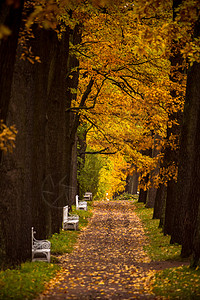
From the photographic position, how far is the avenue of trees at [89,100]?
347 inches

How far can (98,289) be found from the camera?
394 inches

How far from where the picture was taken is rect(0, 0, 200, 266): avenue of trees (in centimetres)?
882

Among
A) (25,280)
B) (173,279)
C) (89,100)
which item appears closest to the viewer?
(25,280)

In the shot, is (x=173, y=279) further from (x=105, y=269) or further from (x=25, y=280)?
(x=25, y=280)

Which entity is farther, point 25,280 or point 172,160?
point 172,160

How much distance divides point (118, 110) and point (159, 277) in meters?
19.1

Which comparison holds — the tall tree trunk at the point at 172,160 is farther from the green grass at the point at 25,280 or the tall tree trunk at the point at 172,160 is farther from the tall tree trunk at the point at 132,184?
the tall tree trunk at the point at 132,184

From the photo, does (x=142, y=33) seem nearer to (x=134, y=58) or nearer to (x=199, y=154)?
(x=199, y=154)

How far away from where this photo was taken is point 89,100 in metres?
27.4

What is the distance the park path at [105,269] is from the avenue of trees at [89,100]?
129 cm

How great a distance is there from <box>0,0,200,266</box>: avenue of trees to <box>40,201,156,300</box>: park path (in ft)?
4.24

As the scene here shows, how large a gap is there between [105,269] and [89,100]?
15975 mm

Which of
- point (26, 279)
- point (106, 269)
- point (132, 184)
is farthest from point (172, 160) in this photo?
point (132, 184)

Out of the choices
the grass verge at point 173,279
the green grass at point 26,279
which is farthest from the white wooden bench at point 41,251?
the grass verge at point 173,279
